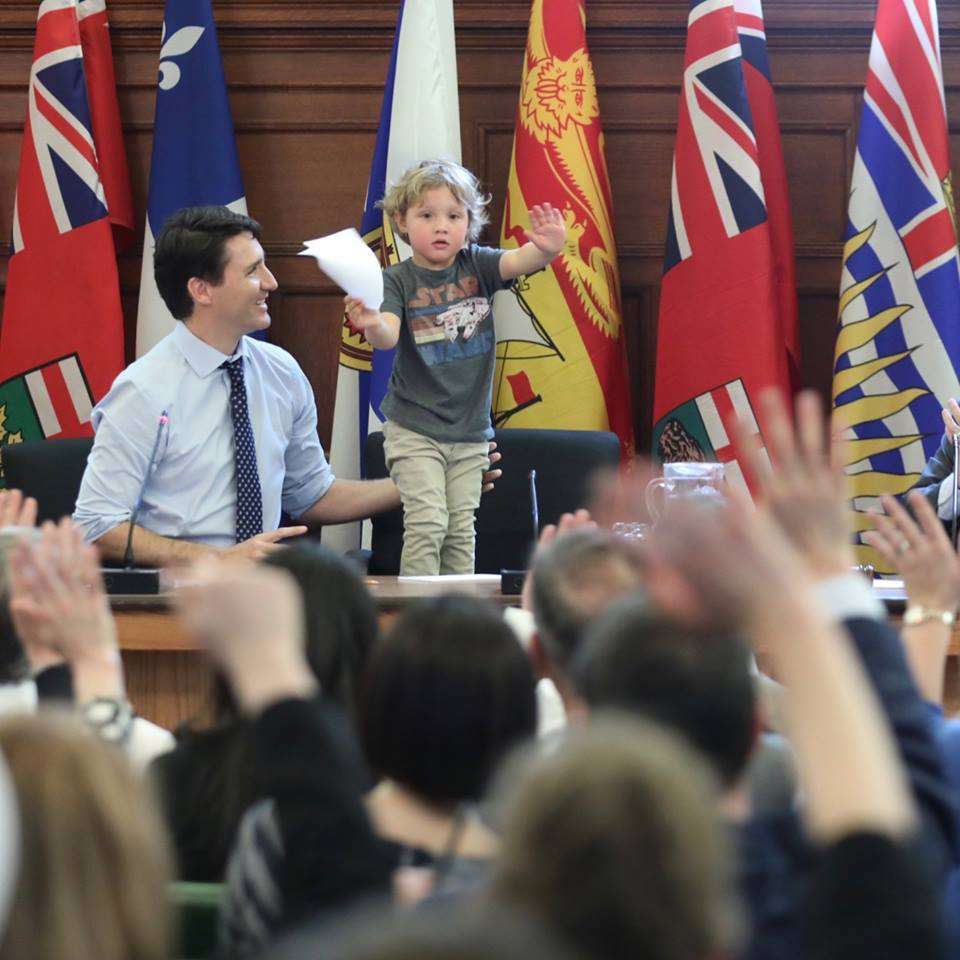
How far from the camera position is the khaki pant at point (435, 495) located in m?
3.62

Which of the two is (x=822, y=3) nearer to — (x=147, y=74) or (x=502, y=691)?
(x=147, y=74)

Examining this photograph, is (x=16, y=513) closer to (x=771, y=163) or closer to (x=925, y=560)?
(x=925, y=560)

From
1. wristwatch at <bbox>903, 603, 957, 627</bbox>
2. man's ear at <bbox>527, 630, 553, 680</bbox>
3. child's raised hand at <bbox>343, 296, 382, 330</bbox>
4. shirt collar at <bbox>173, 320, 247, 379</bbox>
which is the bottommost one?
man's ear at <bbox>527, 630, 553, 680</bbox>

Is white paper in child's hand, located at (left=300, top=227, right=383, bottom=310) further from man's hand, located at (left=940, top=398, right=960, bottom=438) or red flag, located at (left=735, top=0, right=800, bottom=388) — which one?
red flag, located at (left=735, top=0, right=800, bottom=388)

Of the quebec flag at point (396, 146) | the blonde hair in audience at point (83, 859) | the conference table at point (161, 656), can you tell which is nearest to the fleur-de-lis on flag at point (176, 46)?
the quebec flag at point (396, 146)

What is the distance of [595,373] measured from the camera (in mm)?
4445

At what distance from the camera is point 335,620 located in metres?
1.51

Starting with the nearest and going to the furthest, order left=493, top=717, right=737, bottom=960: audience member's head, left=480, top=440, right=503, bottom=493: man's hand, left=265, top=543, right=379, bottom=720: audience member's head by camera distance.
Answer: left=493, top=717, right=737, bottom=960: audience member's head, left=265, top=543, right=379, bottom=720: audience member's head, left=480, top=440, right=503, bottom=493: man's hand

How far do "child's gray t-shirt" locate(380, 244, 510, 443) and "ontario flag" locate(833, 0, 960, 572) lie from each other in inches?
45.4

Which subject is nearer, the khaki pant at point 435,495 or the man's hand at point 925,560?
the man's hand at point 925,560

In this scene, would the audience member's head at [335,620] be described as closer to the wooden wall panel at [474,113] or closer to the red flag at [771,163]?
the red flag at [771,163]

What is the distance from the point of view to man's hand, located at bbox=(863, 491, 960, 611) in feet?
5.28

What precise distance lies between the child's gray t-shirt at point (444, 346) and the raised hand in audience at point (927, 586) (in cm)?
220

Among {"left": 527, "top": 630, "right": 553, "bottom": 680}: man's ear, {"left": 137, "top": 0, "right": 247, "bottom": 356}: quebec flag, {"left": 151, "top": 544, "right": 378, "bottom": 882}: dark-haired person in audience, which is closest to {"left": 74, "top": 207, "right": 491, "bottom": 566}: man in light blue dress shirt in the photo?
{"left": 137, "top": 0, "right": 247, "bottom": 356}: quebec flag
